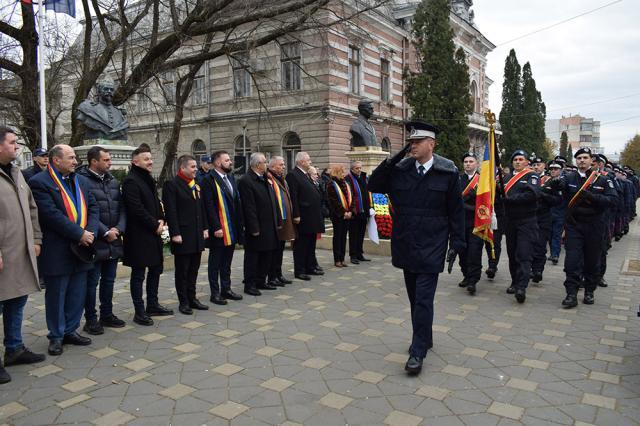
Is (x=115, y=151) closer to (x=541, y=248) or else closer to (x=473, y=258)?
(x=473, y=258)

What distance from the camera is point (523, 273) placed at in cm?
683

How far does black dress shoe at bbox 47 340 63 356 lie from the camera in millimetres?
4750

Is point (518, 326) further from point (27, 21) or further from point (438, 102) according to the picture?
point (438, 102)

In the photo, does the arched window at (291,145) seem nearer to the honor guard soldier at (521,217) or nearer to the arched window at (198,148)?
the arched window at (198,148)

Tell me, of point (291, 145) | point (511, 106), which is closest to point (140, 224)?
point (291, 145)

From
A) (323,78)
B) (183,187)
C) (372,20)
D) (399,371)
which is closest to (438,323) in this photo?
(399,371)

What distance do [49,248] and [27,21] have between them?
1186cm

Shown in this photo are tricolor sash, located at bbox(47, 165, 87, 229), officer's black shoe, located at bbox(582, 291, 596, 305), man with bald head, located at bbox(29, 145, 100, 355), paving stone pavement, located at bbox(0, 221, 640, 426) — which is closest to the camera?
paving stone pavement, located at bbox(0, 221, 640, 426)

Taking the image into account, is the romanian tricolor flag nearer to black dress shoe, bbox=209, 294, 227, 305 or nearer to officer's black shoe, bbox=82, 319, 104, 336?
black dress shoe, bbox=209, 294, 227, 305

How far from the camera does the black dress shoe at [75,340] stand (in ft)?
16.4

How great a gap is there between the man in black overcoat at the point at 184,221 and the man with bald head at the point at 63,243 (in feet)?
3.62

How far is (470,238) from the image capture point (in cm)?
758

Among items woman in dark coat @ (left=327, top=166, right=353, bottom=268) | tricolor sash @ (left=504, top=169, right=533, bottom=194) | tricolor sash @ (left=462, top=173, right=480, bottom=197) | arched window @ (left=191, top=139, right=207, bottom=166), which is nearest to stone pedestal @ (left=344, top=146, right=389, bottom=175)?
woman in dark coat @ (left=327, top=166, right=353, bottom=268)

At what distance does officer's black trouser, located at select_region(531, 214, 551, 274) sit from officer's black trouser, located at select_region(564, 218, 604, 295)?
2.20 ft
